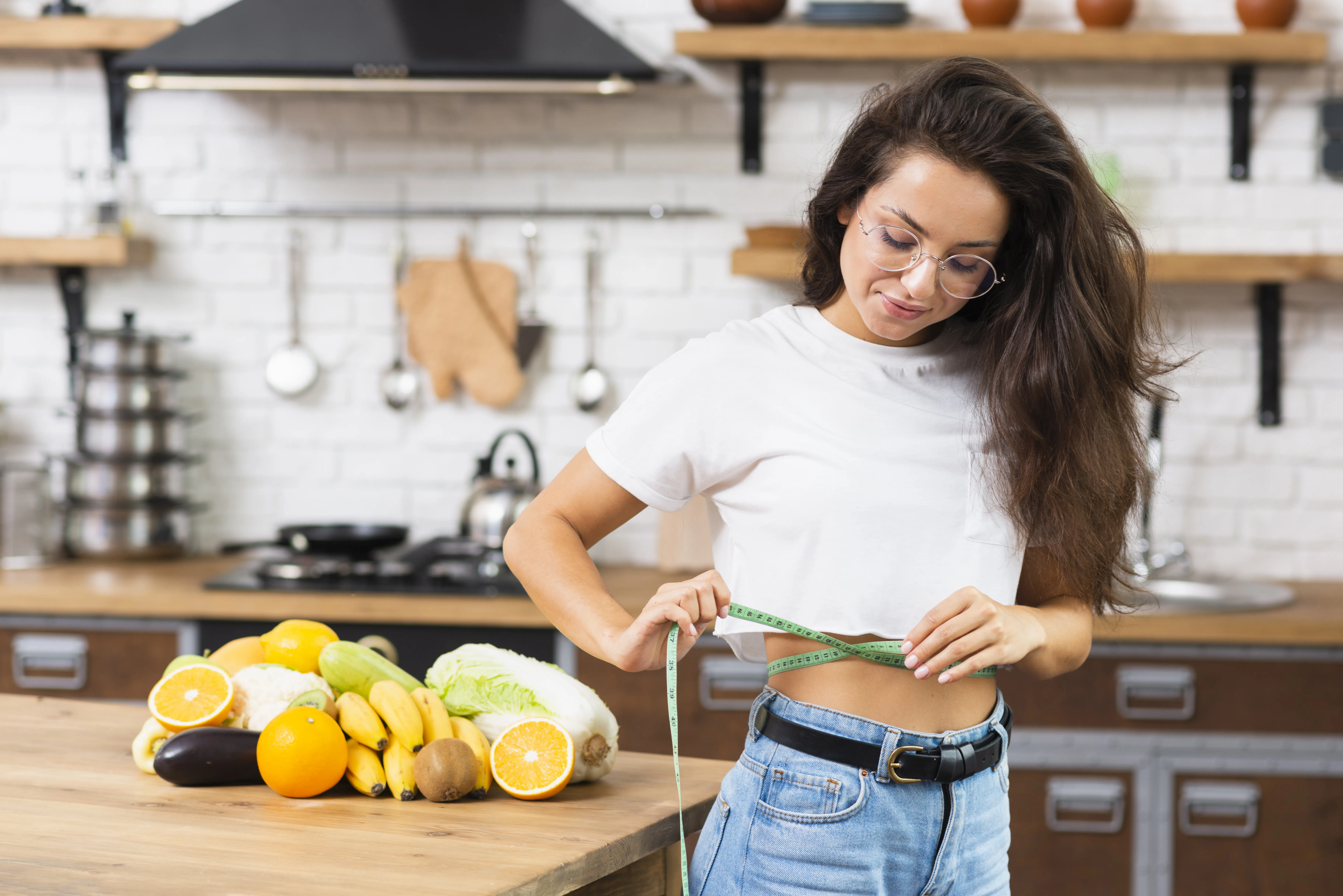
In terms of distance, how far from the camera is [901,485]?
1358 mm

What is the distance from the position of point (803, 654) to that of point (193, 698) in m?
0.72

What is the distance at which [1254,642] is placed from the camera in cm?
257

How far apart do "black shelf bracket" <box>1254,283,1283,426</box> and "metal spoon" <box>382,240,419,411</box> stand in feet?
7.19

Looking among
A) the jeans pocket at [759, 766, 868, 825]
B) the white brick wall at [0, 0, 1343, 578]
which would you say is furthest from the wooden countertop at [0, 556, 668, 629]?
the jeans pocket at [759, 766, 868, 825]

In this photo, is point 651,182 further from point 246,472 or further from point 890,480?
point 890,480

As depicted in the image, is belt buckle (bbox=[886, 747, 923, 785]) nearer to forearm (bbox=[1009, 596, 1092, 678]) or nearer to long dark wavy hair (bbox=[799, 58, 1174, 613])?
forearm (bbox=[1009, 596, 1092, 678])

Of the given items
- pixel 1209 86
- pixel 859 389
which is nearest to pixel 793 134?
pixel 1209 86

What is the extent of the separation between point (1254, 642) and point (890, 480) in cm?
159

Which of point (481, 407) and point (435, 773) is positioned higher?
point (481, 407)

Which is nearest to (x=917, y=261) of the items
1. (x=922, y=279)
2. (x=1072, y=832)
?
(x=922, y=279)

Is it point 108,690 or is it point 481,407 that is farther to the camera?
point 481,407

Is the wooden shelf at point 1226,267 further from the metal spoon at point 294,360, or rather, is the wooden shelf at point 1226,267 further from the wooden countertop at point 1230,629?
the metal spoon at point 294,360

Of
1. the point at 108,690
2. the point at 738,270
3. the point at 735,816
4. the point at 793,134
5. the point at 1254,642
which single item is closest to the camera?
the point at 735,816

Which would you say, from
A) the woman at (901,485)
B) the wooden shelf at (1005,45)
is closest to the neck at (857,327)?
the woman at (901,485)
